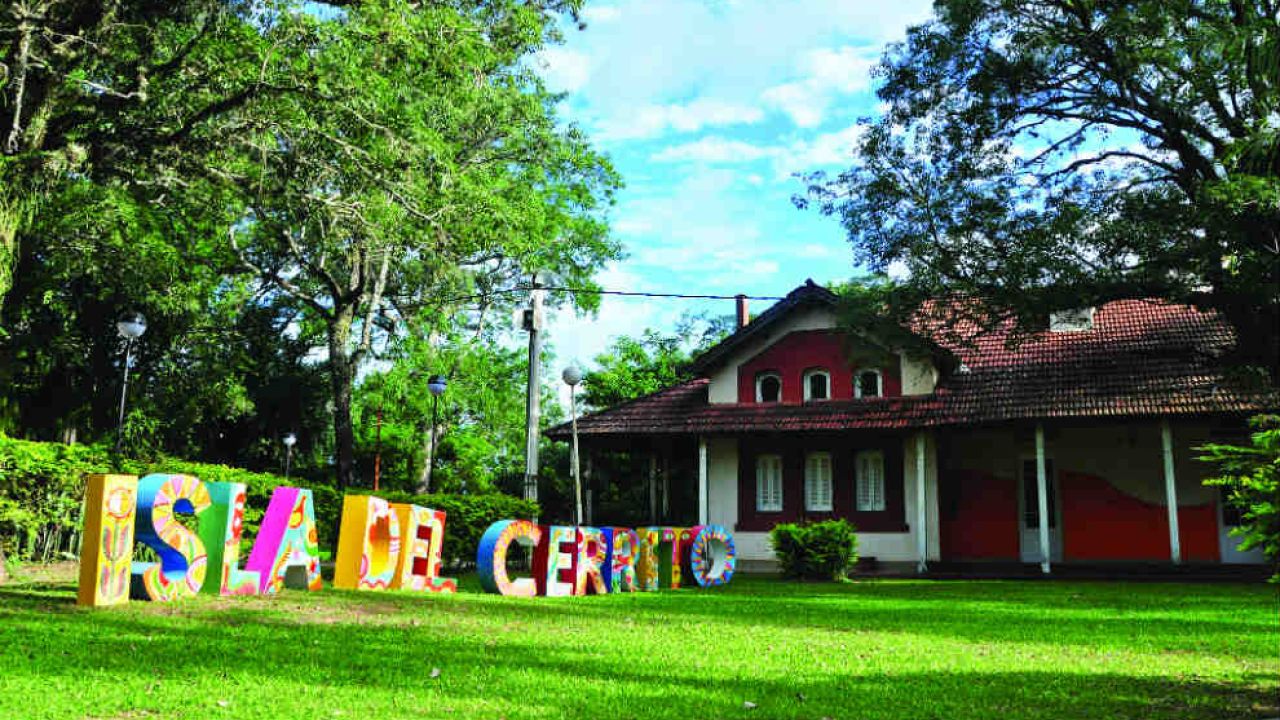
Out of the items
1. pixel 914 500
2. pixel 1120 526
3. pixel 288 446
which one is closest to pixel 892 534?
pixel 914 500

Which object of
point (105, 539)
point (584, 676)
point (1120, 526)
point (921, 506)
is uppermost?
point (921, 506)

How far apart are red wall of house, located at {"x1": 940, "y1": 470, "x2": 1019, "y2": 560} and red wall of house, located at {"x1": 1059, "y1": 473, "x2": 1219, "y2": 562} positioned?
1.16m

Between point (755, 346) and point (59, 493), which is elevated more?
point (755, 346)

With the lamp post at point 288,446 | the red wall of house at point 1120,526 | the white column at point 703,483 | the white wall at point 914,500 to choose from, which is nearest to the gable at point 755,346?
the white column at point 703,483

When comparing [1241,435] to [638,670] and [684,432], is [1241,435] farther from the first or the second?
[638,670]

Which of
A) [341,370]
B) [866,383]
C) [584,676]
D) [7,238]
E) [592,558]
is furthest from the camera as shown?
[341,370]

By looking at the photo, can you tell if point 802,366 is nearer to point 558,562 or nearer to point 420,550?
point 558,562

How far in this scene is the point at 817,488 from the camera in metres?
25.4

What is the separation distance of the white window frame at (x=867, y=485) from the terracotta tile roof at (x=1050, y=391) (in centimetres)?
143

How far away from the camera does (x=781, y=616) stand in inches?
470

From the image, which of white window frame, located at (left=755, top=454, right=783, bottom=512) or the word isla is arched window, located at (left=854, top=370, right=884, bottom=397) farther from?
the word isla

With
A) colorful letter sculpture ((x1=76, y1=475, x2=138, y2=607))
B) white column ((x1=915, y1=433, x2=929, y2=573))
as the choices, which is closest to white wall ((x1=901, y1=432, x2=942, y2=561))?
white column ((x1=915, y1=433, x2=929, y2=573))

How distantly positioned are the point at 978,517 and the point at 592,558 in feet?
42.1

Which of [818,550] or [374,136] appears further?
[818,550]
